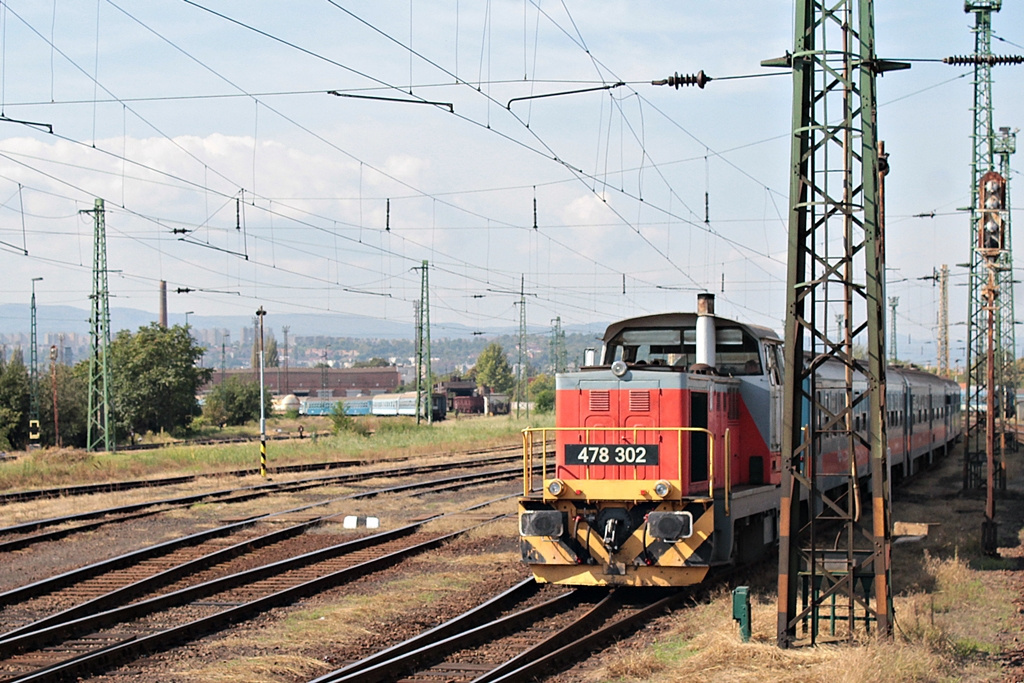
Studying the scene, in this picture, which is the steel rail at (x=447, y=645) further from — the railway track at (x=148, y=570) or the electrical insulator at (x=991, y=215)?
the electrical insulator at (x=991, y=215)

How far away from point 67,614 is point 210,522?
29.5ft

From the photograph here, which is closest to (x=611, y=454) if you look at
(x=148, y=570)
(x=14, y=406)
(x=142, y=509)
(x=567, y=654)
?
(x=567, y=654)

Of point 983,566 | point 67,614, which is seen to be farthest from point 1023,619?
point 67,614

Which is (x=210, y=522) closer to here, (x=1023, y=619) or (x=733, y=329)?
(x=733, y=329)

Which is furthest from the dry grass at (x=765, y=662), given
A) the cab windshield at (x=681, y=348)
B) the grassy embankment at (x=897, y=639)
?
the cab windshield at (x=681, y=348)

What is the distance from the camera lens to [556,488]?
495 inches

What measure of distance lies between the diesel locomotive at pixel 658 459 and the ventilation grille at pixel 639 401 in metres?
0.01

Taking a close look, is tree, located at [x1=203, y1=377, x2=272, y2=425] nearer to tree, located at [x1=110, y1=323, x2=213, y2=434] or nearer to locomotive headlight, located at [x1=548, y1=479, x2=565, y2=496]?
tree, located at [x1=110, y1=323, x2=213, y2=434]

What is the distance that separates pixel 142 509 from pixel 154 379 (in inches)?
2161

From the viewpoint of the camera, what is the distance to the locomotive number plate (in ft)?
41.5

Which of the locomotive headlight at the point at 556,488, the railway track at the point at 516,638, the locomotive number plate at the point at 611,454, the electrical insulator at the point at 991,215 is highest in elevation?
the electrical insulator at the point at 991,215

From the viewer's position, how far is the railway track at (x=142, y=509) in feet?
62.0

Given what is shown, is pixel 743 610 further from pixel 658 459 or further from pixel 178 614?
pixel 178 614

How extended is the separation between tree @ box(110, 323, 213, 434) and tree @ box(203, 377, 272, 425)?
542 inches
